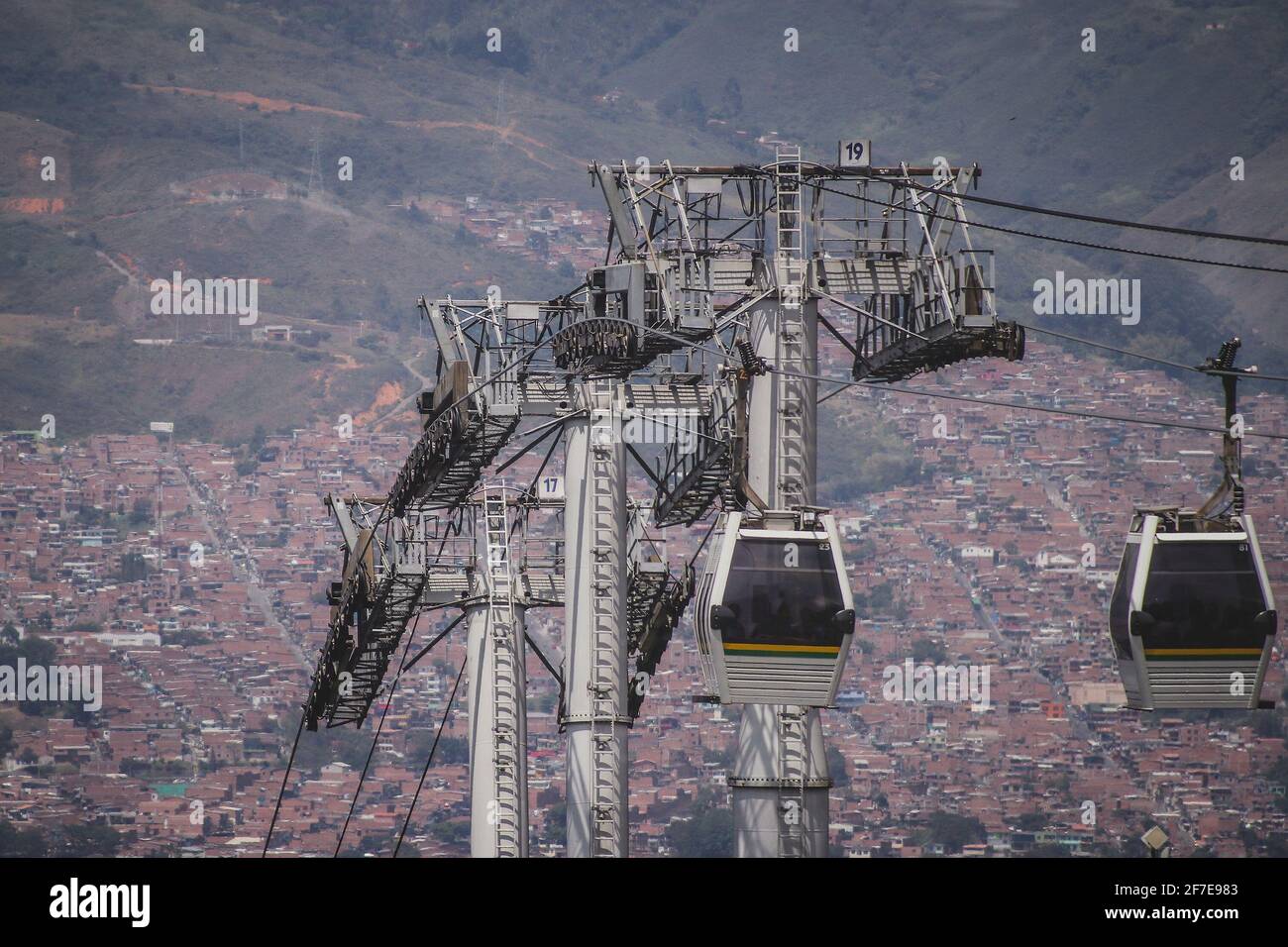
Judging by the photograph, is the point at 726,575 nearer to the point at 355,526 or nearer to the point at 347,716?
the point at 355,526

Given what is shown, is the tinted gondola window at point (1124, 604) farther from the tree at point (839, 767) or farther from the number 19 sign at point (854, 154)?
the tree at point (839, 767)

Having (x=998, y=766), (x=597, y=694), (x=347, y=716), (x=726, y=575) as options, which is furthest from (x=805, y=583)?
(x=998, y=766)

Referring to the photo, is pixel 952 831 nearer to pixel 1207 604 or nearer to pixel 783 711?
pixel 783 711

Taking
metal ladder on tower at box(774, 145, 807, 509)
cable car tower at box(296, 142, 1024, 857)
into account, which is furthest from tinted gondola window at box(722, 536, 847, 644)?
metal ladder on tower at box(774, 145, 807, 509)

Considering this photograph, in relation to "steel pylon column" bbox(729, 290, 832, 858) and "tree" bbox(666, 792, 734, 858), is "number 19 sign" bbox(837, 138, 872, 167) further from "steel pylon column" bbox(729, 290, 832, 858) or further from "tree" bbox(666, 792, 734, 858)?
"tree" bbox(666, 792, 734, 858)

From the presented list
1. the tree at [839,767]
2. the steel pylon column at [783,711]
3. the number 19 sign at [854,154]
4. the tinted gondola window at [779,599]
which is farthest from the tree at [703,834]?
the tinted gondola window at [779,599]

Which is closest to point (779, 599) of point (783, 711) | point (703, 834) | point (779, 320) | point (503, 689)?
point (783, 711)
